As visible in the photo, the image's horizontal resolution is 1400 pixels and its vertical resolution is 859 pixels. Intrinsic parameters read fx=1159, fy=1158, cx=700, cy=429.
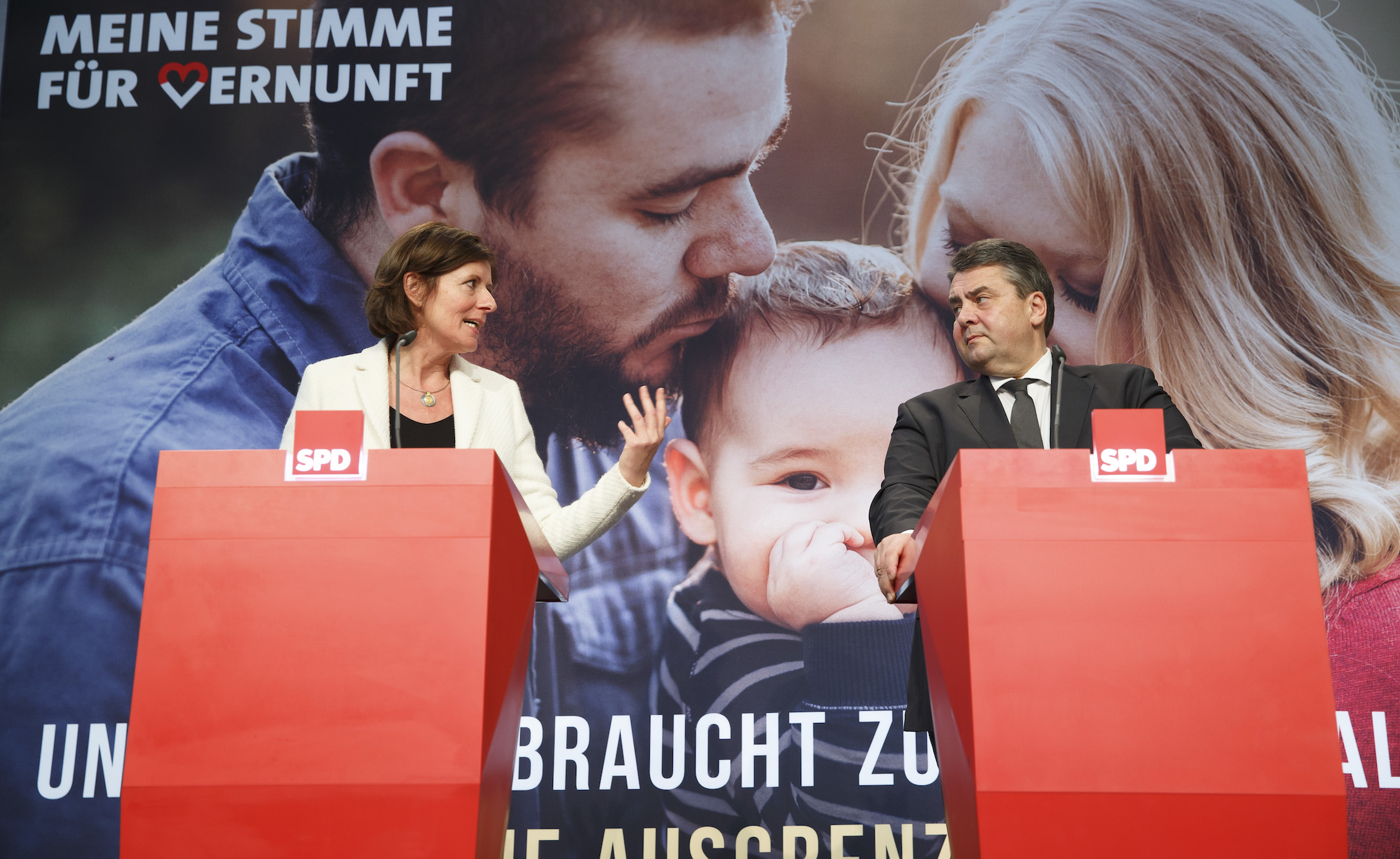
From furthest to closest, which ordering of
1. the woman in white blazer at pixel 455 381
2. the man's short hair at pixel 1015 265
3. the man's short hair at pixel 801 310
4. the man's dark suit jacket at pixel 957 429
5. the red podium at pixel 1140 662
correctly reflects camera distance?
the man's short hair at pixel 801 310, the man's short hair at pixel 1015 265, the woman in white blazer at pixel 455 381, the man's dark suit jacket at pixel 957 429, the red podium at pixel 1140 662

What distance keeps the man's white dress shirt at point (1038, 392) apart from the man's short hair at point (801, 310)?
1.24 meters

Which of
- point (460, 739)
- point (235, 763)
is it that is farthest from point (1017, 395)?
point (235, 763)

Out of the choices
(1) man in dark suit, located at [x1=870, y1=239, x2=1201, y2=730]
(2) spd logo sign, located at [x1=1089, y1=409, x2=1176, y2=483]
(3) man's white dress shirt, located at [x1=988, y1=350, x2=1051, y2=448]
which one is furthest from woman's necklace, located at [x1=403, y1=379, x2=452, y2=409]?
(2) spd logo sign, located at [x1=1089, y1=409, x2=1176, y2=483]

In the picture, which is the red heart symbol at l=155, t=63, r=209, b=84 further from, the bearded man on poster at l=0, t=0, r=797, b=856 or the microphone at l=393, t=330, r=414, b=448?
the microphone at l=393, t=330, r=414, b=448

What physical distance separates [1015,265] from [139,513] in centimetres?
259

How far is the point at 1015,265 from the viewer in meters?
2.34

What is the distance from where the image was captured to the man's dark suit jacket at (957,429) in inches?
79.4

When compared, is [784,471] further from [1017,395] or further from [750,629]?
[1017,395]

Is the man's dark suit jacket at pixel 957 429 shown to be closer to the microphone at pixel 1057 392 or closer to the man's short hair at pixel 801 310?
the microphone at pixel 1057 392

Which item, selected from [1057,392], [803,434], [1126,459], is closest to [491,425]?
[1057,392]

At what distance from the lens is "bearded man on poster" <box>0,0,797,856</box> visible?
132 inches

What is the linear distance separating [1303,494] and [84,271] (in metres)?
3.60

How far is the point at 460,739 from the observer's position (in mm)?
1449

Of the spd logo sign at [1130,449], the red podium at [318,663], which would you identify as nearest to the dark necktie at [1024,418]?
the spd logo sign at [1130,449]
